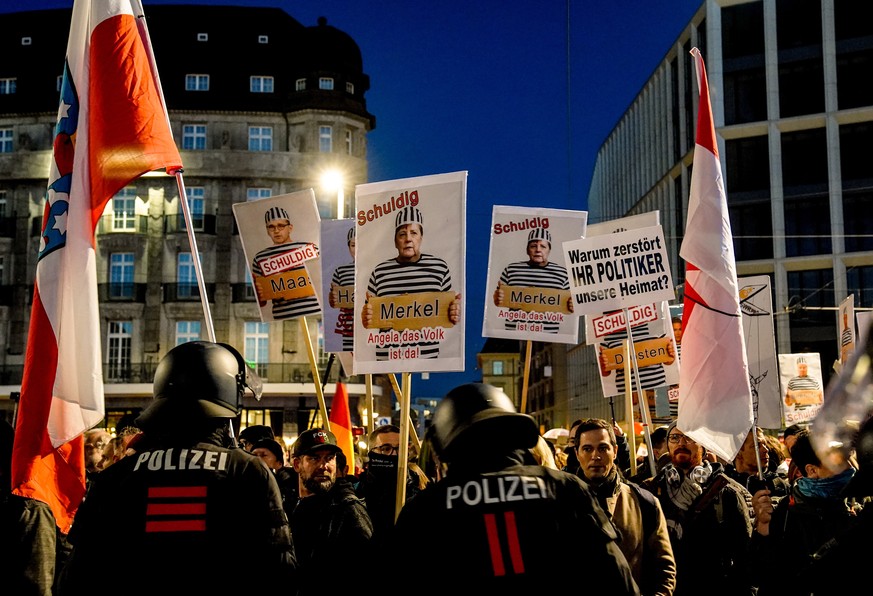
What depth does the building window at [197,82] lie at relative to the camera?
4366cm

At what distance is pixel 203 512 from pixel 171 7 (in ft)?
152

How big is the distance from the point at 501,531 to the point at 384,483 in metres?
3.53

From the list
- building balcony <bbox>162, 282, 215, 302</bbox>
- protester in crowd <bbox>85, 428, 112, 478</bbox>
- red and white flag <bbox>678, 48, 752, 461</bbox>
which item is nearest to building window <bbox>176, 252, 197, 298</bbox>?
building balcony <bbox>162, 282, 215, 302</bbox>

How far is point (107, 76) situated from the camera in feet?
20.9

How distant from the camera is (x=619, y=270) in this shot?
962 cm

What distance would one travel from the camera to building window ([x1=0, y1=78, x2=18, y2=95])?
44250 millimetres

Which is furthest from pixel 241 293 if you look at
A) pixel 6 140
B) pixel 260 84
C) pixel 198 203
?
pixel 6 140

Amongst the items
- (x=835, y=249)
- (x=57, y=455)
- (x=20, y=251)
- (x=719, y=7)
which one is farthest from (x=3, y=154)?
(x=57, y=455)

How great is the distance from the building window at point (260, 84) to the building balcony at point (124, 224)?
7.63 meters

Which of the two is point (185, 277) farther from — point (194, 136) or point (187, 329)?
point (194, 136)

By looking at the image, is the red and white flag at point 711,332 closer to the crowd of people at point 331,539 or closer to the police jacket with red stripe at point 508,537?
the crowd of people at point 331,539

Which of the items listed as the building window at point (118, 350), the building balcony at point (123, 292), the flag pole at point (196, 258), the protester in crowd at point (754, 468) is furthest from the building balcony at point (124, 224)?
the protester in crowd at point (754, 468)

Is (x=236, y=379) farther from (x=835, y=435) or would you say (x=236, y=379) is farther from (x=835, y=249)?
(x=835, y=249)

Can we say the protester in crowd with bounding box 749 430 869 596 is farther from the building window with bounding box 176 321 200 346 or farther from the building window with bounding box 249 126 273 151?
the building window with bounding box 249 126 273 151
